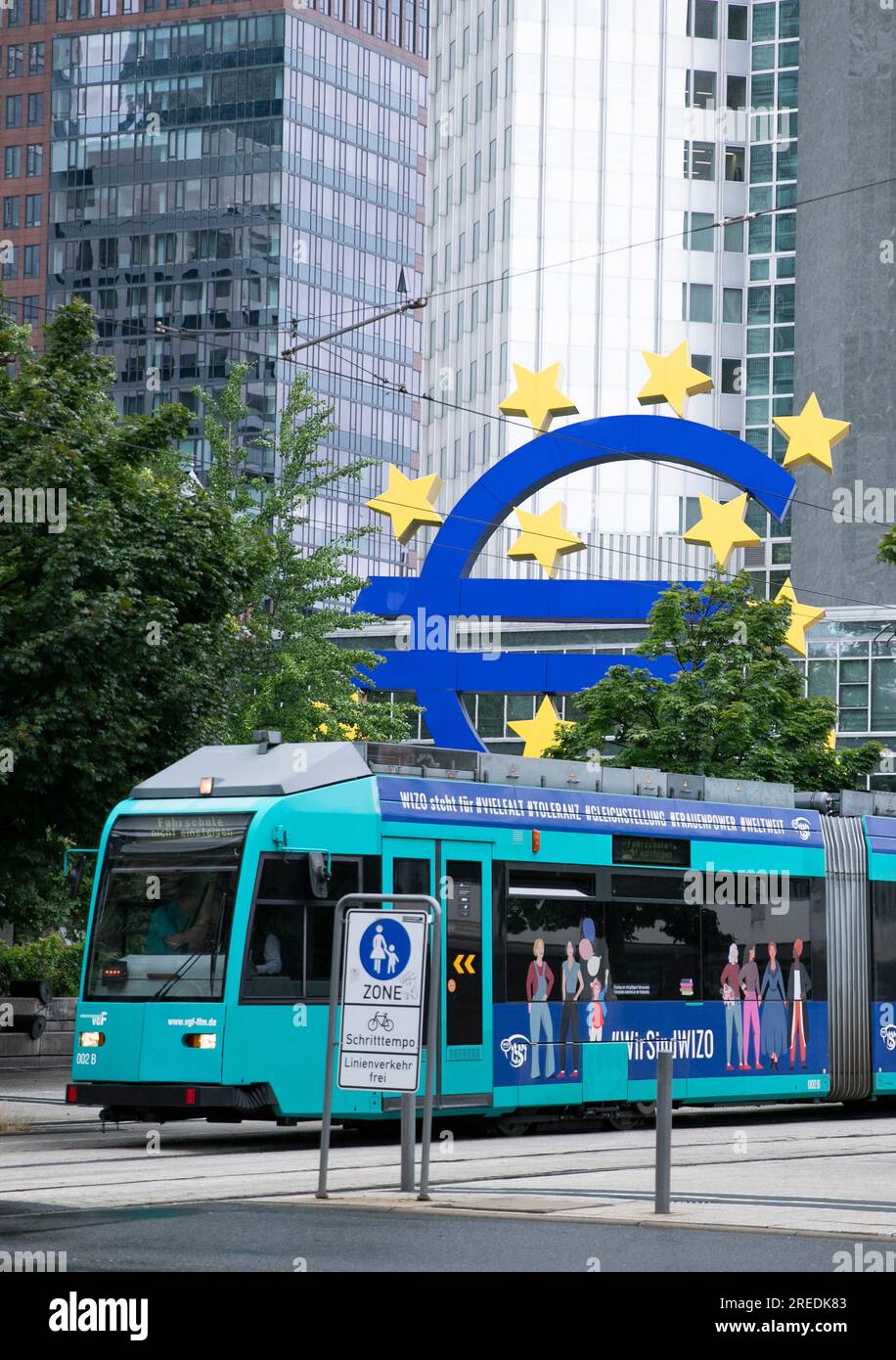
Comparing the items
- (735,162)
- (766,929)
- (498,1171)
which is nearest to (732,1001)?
(766,929)

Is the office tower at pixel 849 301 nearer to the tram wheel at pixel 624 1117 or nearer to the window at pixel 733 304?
the window at pixel 733 304

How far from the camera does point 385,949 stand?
1323cm

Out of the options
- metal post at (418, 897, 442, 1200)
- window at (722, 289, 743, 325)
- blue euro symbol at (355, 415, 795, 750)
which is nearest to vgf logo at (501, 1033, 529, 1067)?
metal post at (418, 897, 442, 1200)

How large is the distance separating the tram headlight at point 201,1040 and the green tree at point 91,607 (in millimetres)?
5809

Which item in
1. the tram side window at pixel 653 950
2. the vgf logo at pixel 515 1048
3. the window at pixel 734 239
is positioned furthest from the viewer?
the window at pixel 734 239

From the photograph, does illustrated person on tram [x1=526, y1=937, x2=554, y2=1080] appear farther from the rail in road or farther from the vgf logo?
the rail in road

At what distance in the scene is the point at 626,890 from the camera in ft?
68.9

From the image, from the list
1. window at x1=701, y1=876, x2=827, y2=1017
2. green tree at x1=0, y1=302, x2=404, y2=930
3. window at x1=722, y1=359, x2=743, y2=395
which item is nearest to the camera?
window at x1=701, y1=876, x2=827, y2=1017

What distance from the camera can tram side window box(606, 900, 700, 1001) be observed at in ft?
68.4

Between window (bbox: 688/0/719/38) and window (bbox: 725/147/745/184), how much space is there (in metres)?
5.31

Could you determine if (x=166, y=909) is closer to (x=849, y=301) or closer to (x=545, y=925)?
(x=545, y=925)

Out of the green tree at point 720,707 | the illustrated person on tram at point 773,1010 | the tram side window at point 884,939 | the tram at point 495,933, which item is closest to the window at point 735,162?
the green tree at point 720,707

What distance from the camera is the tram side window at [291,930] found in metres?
17.9

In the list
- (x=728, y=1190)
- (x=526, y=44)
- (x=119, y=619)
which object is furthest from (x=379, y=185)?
(x=728, y=1190)
